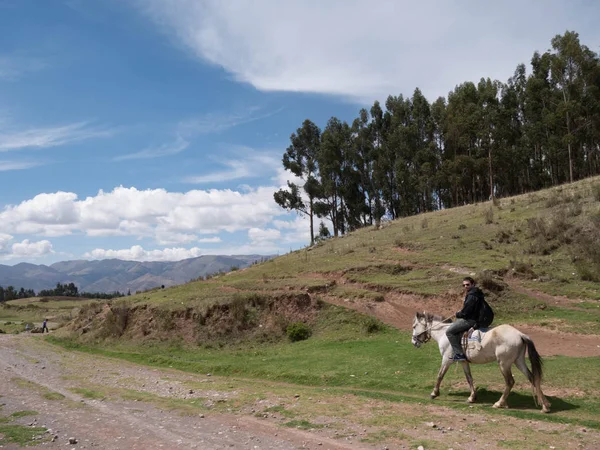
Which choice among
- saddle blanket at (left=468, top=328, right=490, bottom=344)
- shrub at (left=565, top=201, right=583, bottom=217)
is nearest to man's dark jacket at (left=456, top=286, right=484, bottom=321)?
saddle blanket at (left=468, top=328, right=490, bottom=344)

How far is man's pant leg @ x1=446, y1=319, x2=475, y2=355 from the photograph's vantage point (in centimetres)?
1190

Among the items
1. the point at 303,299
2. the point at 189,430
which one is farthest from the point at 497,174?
the point at 189,430

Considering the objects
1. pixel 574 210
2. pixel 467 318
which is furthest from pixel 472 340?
pixel 574 210

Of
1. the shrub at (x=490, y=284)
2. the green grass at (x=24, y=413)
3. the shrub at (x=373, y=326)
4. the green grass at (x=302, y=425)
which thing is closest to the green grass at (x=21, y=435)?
the green grass at (x=24, y=413)

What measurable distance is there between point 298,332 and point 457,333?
13258 millimetres

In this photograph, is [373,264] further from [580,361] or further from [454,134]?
[454,134]

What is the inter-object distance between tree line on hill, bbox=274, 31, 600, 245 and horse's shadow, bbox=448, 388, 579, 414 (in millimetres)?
48047

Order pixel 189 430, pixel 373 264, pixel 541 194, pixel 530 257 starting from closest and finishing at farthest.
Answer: pixel 189 430 → pixel 530 257 → pixel 373 264 → pixel 541 194

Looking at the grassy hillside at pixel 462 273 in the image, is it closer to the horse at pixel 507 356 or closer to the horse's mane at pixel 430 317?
the horse's mane at pixel 430 317

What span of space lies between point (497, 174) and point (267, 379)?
62256 mm

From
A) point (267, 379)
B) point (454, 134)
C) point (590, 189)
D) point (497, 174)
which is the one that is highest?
point (454, 134)

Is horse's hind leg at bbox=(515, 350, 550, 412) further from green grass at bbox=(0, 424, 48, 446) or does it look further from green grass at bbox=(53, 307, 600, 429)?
green grass at bbox=(0, 424, 48, 446)

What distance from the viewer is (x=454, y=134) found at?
66562 mm

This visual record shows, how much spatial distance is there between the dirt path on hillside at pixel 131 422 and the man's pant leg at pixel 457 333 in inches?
185
